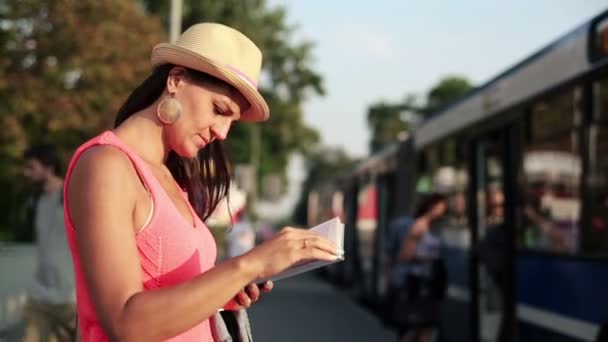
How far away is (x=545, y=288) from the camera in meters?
8.98

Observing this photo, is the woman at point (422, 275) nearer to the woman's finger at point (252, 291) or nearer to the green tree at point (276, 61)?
the woman's finger at point (252, 291)

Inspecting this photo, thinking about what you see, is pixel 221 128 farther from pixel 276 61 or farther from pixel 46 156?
pixel 276 61

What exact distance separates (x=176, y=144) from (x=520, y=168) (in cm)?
740

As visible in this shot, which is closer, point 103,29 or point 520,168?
point 520,168

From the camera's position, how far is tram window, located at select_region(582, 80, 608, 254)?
7.77 m

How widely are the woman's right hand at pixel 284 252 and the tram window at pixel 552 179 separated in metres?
6.07

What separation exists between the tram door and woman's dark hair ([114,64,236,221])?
703cm

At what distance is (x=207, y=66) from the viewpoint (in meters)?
2.68

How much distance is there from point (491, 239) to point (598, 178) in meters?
2.85

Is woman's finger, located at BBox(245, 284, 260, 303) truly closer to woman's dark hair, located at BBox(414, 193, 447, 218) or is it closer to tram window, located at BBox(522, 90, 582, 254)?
tram window, located at BBox(522, 90, 582, 254)

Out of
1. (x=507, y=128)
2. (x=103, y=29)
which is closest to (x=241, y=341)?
(x=507, y=128)

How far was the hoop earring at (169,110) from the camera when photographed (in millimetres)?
2711

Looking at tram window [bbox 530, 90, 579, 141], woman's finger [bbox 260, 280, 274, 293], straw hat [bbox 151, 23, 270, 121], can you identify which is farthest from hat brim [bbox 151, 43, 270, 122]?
tram window [bbox 530, 90, 579, 141]

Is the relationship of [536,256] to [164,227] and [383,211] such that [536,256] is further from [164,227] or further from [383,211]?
[383,211]
